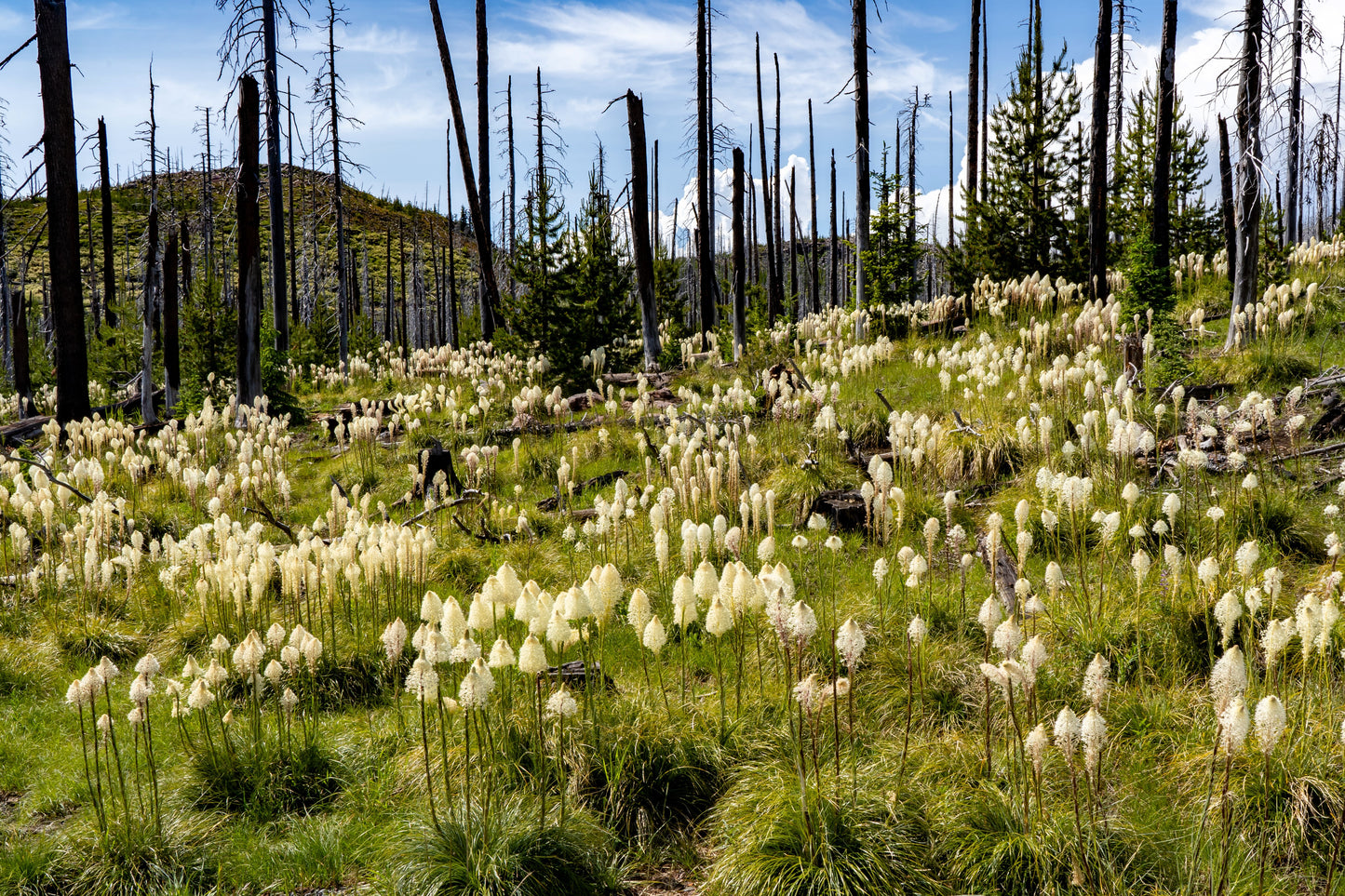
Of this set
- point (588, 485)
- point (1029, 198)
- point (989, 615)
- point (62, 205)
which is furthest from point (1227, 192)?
point (62, 205)

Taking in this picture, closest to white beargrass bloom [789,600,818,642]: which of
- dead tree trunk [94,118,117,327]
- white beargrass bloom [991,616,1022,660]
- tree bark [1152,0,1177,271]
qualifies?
white beargrass bloom [991,616,1022,660]

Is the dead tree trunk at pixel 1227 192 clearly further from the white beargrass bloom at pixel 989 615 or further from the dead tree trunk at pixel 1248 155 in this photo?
the white beargrass bloom at pixel 989 615

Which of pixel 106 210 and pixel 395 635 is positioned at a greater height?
pixel 106 210

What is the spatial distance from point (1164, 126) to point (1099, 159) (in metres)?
1.38

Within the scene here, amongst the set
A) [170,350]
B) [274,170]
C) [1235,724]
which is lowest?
[1235,724]

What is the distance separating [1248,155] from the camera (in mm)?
9938

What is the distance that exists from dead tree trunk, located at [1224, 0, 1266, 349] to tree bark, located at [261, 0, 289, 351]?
16415mm

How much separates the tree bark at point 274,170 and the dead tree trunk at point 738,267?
9366 millimetres

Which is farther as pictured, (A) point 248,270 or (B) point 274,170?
(B) point 274,170

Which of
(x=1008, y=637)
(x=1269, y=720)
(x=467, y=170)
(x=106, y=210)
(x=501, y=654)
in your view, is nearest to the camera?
(x=1269, y=720)

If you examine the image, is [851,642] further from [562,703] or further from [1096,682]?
[562,703]

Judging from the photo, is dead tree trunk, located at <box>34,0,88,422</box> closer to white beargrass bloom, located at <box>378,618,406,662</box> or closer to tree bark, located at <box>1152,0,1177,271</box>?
white beargrass bloom, located at <box>378,618,406,662</box>

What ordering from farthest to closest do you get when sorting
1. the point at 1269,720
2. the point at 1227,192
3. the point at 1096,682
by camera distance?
the point at 1227,192, the point at 1096,682, the point at 1269,720

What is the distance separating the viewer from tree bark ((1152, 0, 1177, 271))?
11.9 m
